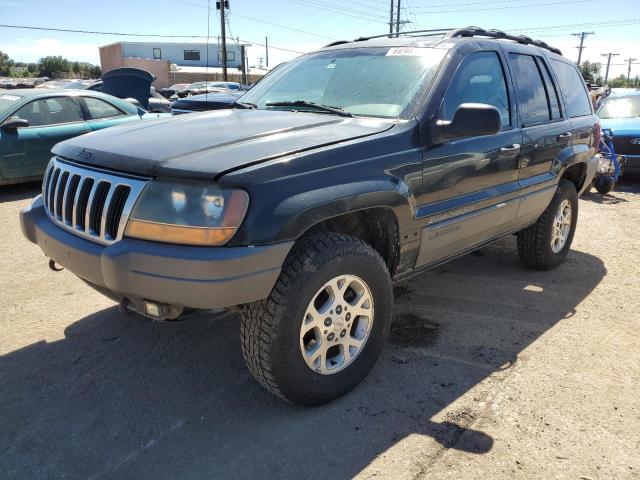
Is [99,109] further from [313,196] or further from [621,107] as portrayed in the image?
[621,107]

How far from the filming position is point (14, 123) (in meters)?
7.34

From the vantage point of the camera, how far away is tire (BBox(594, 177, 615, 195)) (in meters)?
8.48

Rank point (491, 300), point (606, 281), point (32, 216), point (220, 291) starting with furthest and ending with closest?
point (606, 281) < point (491, 300) < point (32, 216) < point (220, 291)

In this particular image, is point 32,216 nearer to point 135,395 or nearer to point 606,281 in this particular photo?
point 135,395

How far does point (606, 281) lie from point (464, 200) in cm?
218

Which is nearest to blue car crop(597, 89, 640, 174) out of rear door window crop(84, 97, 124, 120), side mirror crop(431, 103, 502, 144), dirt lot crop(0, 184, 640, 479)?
dirt lot crop(0, 184, 640, 479)

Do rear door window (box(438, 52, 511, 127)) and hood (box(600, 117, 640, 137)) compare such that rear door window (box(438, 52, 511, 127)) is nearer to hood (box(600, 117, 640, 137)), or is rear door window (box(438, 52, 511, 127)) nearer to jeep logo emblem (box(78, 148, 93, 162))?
jeep logo emblem (box(78, 148, 93, 162))

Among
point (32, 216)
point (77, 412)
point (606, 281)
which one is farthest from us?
point (606, 281)

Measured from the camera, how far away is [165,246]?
2.32 metres

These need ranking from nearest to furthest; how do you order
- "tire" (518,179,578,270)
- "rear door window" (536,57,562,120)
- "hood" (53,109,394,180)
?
"hood" (53,109,394,180)
"rear door window" (536,57,562,120)
"tire" (518,179,578,270)

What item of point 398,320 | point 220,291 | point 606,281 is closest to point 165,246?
point 220,291

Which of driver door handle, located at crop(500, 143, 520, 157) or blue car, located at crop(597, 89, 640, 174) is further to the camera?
blue car, located at crop(597, 89, 640, 174)

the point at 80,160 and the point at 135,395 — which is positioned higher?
the point at 80,160

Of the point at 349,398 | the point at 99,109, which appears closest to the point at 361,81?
the point at 349,398
